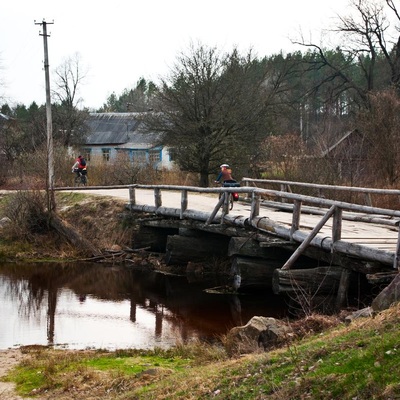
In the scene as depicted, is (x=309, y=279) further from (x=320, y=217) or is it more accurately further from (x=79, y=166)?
(x=79, y=166)

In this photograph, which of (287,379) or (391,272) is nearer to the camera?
(287,379)

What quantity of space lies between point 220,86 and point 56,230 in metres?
12.8

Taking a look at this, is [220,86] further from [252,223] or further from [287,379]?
[287,379]

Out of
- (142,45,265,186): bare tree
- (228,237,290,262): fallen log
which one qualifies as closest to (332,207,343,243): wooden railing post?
(228,237,290,262): fallen log

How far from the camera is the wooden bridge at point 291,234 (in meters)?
13.6

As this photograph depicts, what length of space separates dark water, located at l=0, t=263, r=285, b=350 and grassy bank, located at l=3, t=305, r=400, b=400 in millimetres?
3353

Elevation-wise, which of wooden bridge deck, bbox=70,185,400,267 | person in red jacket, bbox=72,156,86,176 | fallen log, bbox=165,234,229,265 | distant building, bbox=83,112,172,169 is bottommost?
fallen log, bbox=165,234,229,265

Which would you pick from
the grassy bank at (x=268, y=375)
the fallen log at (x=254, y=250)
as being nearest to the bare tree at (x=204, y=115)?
the fallen log at (x=254, y=250)

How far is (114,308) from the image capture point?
62.8ft

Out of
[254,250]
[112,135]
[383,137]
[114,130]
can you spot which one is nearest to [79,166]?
[383,137]

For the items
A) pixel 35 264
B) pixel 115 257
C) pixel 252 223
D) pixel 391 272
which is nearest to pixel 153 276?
pixel 115 257

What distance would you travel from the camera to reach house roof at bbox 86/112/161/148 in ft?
250

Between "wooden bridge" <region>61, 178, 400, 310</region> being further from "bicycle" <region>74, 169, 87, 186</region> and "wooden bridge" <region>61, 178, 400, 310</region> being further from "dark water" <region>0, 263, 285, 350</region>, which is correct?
"bicycle" <region>74, 169, 87, 186</region>

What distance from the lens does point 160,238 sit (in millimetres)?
26719
